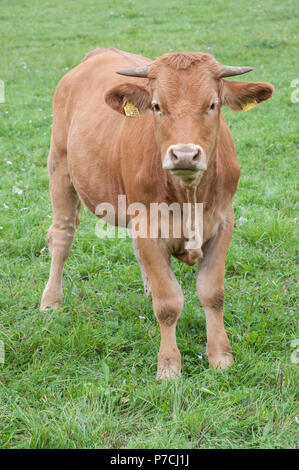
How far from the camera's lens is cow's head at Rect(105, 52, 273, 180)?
2773 millimetres

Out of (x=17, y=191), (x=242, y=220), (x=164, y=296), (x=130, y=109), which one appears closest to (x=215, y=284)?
(x=164, y=296)

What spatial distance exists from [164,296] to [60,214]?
156cm

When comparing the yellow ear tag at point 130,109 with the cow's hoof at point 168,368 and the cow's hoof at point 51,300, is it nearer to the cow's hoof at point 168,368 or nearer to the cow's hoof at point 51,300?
the cow's hoof at point 168,368

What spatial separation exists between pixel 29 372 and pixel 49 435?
672 mm

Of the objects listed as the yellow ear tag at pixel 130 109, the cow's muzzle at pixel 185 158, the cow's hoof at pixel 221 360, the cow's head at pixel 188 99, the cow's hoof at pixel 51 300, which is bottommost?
the cow's hoof at pixel 221 360

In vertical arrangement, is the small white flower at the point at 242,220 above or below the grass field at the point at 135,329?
above

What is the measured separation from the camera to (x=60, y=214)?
4664mm

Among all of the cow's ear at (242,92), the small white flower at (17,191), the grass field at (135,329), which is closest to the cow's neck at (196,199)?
the cow's ear at (242,92)

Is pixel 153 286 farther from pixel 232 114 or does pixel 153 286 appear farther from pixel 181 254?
pixel 232 114

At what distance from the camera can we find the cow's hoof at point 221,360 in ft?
11.1

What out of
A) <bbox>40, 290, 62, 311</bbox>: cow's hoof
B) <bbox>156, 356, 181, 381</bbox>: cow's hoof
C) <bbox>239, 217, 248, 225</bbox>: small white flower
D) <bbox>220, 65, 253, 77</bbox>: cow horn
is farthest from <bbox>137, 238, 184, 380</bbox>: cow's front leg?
<bbox>239, 217, 248, 225</bbox>: small white flower

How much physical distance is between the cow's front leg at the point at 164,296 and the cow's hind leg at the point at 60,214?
1.30 metres

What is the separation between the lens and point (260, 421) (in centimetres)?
293

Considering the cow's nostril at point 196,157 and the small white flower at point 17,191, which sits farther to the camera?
the small white flower at point 17,191
